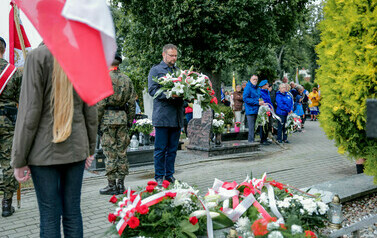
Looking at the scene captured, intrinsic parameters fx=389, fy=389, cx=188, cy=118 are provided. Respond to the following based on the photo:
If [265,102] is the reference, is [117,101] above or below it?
above

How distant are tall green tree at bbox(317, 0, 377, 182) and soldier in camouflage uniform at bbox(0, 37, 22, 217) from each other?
4.28m

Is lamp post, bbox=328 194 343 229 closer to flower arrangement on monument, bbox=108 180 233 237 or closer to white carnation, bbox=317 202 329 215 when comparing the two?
white carnation, bbox=317 202 329 215

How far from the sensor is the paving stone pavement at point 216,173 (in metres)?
4.93

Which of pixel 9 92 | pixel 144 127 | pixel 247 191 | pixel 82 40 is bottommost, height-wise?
pixel 247 191

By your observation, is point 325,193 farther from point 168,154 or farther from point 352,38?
point 168,154

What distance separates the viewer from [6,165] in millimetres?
5250

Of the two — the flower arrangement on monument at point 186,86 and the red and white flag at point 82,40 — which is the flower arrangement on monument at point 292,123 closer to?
the flower arrangement on monument at point 186,86

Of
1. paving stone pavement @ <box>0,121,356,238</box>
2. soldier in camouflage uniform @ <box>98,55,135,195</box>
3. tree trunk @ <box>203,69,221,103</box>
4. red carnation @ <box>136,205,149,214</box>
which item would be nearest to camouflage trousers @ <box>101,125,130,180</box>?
soldier in camouflage uniform @ <box>98,55,135,195</box>

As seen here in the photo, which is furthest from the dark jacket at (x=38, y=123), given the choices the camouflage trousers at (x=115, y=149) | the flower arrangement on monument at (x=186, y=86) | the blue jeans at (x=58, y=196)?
the camouflage trousers at (x=115, y=149)

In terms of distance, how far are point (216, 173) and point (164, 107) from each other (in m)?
2.51

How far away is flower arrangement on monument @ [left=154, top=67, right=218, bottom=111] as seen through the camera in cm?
574

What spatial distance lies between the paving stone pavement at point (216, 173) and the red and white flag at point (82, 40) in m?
2.57

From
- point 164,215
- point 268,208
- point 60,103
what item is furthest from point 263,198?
point 60,103

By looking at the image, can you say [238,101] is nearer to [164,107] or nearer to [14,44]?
[164,107]
